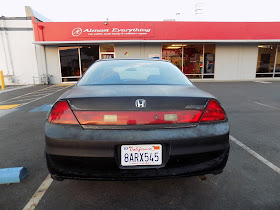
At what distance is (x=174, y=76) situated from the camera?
2582 millimetres

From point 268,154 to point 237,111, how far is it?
10.0 ft

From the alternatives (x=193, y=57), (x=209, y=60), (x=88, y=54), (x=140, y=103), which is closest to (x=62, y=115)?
(x=140, y=103)

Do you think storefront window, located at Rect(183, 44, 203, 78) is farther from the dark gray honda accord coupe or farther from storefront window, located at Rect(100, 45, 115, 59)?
the dark gray honda accord coupe

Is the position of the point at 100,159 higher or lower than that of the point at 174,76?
Answer: lower

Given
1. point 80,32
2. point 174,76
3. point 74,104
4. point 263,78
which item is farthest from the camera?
point 263,78

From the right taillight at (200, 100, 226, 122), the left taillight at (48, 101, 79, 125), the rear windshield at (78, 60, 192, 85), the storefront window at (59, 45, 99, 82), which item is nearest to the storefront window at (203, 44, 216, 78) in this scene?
the storefront window at (59, 45, 99, 82)

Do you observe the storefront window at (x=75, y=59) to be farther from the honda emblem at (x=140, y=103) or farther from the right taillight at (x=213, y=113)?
the right taillight at (x=213, y=113)

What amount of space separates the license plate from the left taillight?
1.70 ft

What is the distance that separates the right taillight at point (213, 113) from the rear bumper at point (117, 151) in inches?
4.1

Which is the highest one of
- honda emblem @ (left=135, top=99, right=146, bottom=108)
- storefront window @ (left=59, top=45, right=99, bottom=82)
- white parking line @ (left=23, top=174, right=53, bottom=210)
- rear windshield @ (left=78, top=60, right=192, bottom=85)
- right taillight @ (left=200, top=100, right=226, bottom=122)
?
storefront window @ (left=59, top=45, right=99, bottom=82)

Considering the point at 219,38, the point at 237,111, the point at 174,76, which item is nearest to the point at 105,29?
the point at 219,38

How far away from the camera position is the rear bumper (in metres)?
1.62

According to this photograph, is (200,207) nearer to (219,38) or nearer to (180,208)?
(180,208)

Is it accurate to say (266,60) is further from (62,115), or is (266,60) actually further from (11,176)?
(11,176)
